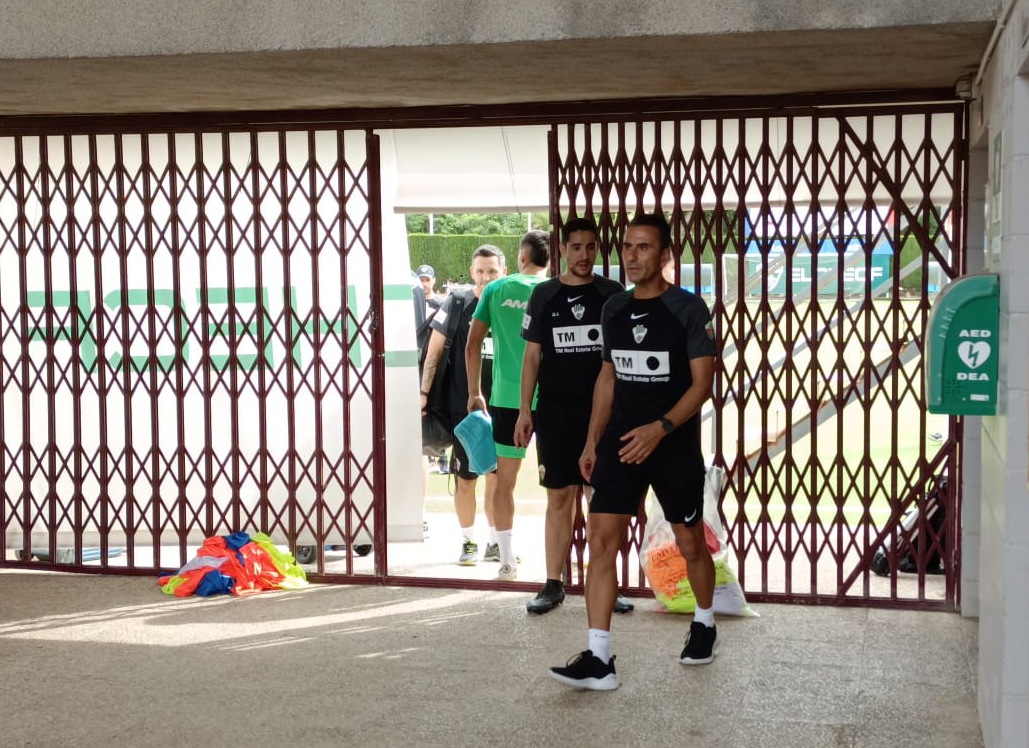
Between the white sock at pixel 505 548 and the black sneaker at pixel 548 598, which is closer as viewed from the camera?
the black sneaker at pixel 548 598

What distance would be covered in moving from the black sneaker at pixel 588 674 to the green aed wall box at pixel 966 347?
1.51 metres

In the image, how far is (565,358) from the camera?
5.32m

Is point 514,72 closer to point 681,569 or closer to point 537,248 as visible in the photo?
point 537,248

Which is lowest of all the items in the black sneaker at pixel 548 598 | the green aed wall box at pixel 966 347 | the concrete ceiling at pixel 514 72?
the black sneaker at pixel 548 598

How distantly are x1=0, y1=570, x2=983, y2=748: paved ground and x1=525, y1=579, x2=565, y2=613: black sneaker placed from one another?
0.05 metres

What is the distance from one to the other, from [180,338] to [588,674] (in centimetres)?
281

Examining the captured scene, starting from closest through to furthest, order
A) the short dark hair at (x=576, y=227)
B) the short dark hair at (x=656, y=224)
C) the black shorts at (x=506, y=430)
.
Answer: the short dark hair at (x=656, y=224) → the short dark hair at (x=576, y=227) → the black shorts at (x=506, y=430)

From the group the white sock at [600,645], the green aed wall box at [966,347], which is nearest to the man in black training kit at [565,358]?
the white sock at [600,645]

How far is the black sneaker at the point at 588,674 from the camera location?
14.5 feet

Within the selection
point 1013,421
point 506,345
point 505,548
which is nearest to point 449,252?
point 505,548

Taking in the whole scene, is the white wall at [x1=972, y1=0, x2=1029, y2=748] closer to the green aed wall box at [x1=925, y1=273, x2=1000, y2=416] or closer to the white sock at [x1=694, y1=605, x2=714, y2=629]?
the green aed wall box at [x1=925, y1=273, x2=1000, y2=416]

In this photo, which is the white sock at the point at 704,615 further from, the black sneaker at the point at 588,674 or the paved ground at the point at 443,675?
the black sneaker at the point at 588,674

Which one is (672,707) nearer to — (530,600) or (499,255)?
(530,600)

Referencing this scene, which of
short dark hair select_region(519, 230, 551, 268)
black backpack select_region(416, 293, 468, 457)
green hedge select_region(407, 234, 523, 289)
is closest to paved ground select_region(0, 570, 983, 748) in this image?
short dark hair select_region(519, 230, 551, 268)
